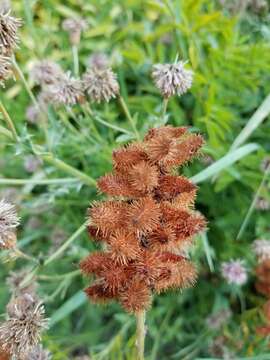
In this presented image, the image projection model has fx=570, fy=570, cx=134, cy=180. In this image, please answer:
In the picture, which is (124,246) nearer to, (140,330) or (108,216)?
(108,216)

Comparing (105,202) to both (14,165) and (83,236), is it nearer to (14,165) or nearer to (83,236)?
(83,236)

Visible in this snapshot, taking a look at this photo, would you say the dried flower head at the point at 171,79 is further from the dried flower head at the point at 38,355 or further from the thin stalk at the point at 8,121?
the dried flower head at the point at 38,355

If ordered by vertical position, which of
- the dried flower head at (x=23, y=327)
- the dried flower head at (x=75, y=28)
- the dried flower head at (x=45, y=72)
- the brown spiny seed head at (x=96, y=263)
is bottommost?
the dried flower head at (x=23, y=327)

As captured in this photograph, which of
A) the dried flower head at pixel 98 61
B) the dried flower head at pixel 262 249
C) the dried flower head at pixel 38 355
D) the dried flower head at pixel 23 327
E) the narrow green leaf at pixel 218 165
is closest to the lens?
the dried flower head at pixel 23 327

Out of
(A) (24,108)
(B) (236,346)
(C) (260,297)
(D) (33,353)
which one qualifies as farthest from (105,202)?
(A) (24,108)

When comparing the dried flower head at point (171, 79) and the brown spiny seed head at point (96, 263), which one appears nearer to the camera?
the brown spiny seed head at point (96, 263)

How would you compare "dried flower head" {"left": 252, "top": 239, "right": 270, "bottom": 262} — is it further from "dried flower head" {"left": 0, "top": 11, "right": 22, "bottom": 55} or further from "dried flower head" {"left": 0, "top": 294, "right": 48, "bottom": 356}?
"dried flower head" {"left": 0, "top": 11, "right": 22, "bottom": 55}

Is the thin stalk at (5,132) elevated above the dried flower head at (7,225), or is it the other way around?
the thin stalk at (5,132)

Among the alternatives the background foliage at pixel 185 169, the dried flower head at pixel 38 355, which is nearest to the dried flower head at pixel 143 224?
the dried flower head at pixel 38 355

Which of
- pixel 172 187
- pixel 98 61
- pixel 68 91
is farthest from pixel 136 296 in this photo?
pixel 98 61
